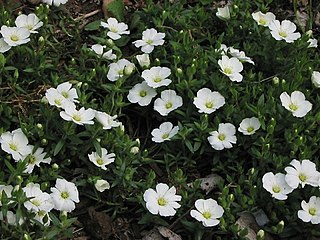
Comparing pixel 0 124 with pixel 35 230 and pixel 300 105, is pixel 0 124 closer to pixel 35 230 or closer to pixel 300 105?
pixel 35 230

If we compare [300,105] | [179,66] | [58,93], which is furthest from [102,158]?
[300,105]

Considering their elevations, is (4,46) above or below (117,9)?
above

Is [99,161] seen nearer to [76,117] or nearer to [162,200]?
[76,117]

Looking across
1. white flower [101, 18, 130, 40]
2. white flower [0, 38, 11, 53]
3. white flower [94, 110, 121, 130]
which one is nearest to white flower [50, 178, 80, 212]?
white flower [94, 110, 121, 130]

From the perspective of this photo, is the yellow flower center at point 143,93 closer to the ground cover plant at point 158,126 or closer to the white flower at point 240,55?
the ground cover plant at point 158,126

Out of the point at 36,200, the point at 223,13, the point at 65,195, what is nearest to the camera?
the point at 36,200

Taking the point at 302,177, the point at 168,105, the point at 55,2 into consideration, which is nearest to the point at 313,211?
the point at 302,177
